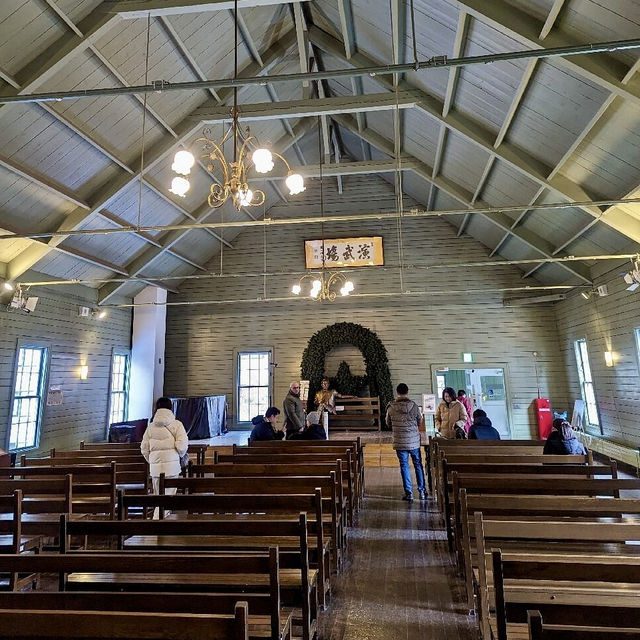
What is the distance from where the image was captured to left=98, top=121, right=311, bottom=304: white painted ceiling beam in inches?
379

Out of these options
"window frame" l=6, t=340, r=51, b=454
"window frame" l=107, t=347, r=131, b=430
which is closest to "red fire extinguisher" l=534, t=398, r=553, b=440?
"window frame" l=107, t=347, r=131, b=430

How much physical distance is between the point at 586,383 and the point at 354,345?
5.51 meters

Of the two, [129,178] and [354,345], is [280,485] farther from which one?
[354,345]

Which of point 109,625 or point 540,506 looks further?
point 540,506

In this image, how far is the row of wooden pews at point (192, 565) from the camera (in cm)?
128

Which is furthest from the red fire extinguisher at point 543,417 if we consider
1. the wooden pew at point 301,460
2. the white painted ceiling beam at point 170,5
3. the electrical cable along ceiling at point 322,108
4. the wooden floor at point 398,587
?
the white painted ceiling beam at point 170,5

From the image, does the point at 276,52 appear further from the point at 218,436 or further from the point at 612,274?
the point at 218,436

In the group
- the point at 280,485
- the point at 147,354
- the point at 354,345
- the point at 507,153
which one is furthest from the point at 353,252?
the point at 280,485

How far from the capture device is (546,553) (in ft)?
8.93

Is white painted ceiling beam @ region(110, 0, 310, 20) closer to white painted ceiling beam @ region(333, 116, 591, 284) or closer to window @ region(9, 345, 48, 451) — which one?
white painted ceiling beam @ region(333, 116, 591, 284)

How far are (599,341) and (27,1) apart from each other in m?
10.6

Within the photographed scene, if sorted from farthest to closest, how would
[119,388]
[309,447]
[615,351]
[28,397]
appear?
[119,388] < [28,397] < [615,351] < [309,447]

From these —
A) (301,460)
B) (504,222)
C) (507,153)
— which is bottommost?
(301,460)

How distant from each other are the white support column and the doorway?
7.46 metres
